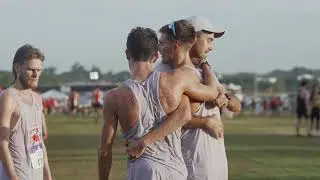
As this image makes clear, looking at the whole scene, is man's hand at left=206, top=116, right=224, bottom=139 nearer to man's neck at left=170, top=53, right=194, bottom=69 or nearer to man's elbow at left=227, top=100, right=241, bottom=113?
man's elbow at left=227, top=100, right=241, bottom=113

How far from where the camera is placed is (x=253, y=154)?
64.1 ft

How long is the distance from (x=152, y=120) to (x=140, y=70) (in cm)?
35

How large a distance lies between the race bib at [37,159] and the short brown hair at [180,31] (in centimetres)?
153

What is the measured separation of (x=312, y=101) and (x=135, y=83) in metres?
24.7

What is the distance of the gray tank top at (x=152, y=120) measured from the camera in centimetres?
559

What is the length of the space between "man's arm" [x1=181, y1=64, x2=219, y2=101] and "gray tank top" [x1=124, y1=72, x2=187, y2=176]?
0.30m

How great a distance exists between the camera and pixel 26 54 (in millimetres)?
6547

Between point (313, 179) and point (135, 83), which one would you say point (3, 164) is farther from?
point (313, 179)

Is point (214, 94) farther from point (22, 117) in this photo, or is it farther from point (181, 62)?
point (22, 117)

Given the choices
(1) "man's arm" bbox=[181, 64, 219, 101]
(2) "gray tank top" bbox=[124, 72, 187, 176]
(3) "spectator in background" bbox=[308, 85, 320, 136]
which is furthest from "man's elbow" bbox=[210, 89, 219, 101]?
(3) "spectator in background" bbox=[308, 85, 320, 136]

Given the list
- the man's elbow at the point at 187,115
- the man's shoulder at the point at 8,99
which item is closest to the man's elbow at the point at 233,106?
the man's elbow at the point at 187,115

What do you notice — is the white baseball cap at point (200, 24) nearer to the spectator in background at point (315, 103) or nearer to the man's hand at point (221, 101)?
the man's hand at point (221, 101)

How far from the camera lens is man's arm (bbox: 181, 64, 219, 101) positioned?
5918 millimetres

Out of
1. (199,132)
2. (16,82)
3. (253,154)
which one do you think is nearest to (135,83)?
(199,132)
